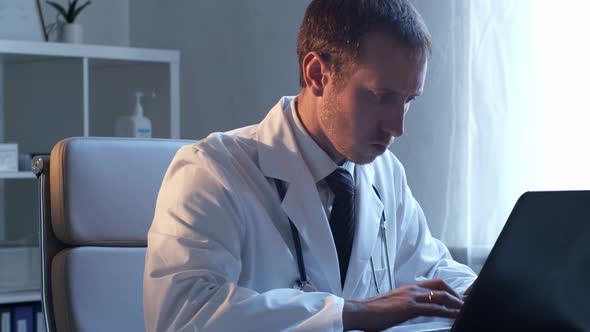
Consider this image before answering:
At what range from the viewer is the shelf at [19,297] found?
9.09ft

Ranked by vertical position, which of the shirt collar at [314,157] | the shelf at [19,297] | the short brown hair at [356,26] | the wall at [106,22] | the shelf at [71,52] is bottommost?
the shelf at [19,297]

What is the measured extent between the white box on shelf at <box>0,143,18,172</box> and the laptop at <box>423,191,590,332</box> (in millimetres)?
2241

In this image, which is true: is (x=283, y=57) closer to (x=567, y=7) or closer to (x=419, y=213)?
(x=567, y=7)

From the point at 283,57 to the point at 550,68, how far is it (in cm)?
111

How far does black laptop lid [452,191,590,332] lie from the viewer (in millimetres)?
959

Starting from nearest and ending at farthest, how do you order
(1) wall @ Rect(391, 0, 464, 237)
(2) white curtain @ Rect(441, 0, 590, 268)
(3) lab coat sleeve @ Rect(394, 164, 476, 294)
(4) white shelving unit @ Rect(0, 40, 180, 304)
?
(3) lab coat sleeve @ Rect(394, 164, 476, 294), (2) white curtain @ Rect(441, 0, 590, 268), (1) wall @ Rect(391, 0, 464, 237), (4) white shelving unit @ Rect(0, 40, 180, 304)

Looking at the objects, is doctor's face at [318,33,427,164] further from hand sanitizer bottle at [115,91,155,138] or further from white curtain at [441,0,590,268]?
hand sanitizer bottle at [115,91,155,138]

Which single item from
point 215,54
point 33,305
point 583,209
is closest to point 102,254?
point 583,209

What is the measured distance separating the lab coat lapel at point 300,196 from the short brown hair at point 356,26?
16cm

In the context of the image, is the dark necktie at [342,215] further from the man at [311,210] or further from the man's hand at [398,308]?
the man's hand at [398,308]

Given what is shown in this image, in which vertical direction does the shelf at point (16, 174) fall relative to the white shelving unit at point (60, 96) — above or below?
below

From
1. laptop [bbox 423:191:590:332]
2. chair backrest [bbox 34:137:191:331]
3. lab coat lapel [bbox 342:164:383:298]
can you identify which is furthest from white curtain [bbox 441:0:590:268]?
laptop [bbox 423:191:590:332]

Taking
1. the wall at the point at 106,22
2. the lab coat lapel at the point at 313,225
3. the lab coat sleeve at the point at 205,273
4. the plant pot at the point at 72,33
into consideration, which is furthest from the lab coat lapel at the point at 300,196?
the wall at the point at 106,22

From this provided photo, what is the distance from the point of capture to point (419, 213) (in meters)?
1.78
